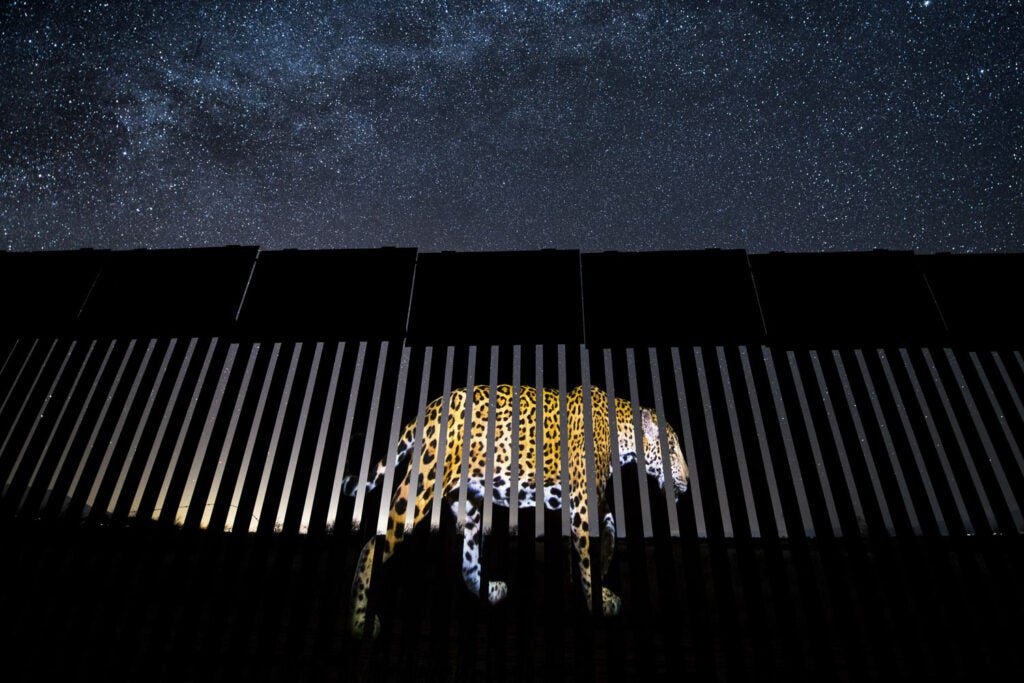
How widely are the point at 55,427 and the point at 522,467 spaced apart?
126 inches

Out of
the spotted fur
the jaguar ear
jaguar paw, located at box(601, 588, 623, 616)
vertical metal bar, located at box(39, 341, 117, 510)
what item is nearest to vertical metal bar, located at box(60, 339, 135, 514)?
vertical metal bar, located at box(39, 341, 117, 510)

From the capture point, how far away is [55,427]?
3.00 metres

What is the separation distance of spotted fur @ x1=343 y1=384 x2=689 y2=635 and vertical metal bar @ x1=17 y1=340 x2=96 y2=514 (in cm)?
176

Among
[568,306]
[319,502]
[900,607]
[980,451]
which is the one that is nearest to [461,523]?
[319,502]

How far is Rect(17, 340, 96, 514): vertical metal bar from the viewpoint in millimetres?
2798

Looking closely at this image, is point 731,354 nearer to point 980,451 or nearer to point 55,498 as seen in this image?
point 980,451

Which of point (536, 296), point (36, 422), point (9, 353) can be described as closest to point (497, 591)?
point (536, 296)

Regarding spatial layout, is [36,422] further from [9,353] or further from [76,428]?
[9,353]

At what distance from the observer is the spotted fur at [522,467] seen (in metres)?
3.56

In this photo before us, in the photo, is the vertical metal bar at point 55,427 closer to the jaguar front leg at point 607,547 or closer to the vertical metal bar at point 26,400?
the vertical metal bar at point 26,400

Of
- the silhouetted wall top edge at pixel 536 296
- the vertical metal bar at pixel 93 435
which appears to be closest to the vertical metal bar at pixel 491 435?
the silhouetted wall top edge at pixel 536 296

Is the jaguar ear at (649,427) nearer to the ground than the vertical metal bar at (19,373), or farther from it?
farther from it

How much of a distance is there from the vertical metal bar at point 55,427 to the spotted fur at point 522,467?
1.76 meters

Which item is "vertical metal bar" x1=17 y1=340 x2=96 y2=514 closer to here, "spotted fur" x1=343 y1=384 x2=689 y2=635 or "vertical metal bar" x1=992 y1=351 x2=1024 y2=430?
"spotted fur" x1=343 y1=384 x2=689 y2=635
